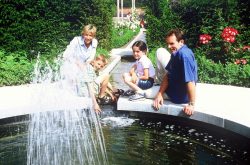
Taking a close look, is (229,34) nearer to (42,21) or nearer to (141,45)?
(141,45)

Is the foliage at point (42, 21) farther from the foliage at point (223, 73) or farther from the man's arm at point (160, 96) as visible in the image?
the man's arm at point (160, 96)

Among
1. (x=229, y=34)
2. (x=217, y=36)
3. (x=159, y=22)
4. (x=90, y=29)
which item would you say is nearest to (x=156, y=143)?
(x=90, y=29)

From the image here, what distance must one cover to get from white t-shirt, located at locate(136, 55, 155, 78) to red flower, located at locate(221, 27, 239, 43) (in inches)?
133

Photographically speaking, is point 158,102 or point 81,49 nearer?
point 158,102

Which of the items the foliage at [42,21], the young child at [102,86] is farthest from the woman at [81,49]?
the foliage at [42,21]

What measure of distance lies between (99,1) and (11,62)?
565 cm

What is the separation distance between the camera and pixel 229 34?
10.2m

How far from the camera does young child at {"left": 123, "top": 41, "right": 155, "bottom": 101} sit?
734 centimetres

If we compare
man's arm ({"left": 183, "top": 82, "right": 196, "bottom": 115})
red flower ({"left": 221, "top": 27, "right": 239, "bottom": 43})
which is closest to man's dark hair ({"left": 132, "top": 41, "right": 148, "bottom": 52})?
man's arm ({"left": 183, "top": 82, "right": 196, "bottom": 115})

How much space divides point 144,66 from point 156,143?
6.22ft

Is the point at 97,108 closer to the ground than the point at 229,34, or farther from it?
closer to the ground

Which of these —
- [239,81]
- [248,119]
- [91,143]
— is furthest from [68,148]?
[239,81]

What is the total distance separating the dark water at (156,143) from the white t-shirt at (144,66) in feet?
3.09

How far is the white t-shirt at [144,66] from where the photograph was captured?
7.38 metres
